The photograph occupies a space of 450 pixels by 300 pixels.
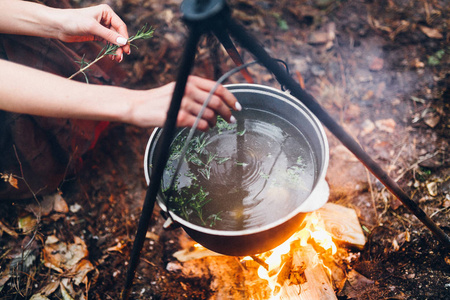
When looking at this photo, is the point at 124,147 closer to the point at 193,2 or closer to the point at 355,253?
the point at 193,2

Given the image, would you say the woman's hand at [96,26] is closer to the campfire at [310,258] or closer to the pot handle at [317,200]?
the pot handle at [317,200]

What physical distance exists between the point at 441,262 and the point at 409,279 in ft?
0.96

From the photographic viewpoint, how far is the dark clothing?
217 centimetres

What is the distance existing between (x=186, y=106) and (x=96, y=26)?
92 cm

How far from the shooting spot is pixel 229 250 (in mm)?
1716

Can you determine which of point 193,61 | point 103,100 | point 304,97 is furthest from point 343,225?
point 103,100

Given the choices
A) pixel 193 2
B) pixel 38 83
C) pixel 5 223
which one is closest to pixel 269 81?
pixel 193 2

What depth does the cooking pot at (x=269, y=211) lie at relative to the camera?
4.69ft

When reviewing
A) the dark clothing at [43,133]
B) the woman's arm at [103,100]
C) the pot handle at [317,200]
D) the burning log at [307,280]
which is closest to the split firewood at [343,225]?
the burning log at [307,280]

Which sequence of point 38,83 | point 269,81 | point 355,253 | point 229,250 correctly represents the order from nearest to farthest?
point 38,83 → point 229,250 → point 355,253 → point 269,81

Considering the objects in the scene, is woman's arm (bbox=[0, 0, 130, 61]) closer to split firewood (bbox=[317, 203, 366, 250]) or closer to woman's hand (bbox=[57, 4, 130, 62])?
woman's hand (bbox=[57, 4, 130, 62])

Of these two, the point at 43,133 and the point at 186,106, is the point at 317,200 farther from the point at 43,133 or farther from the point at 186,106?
the point at 43,133

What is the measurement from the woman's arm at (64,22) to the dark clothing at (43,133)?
11.5 inches

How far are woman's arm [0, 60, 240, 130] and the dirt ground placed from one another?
2.92 ft
